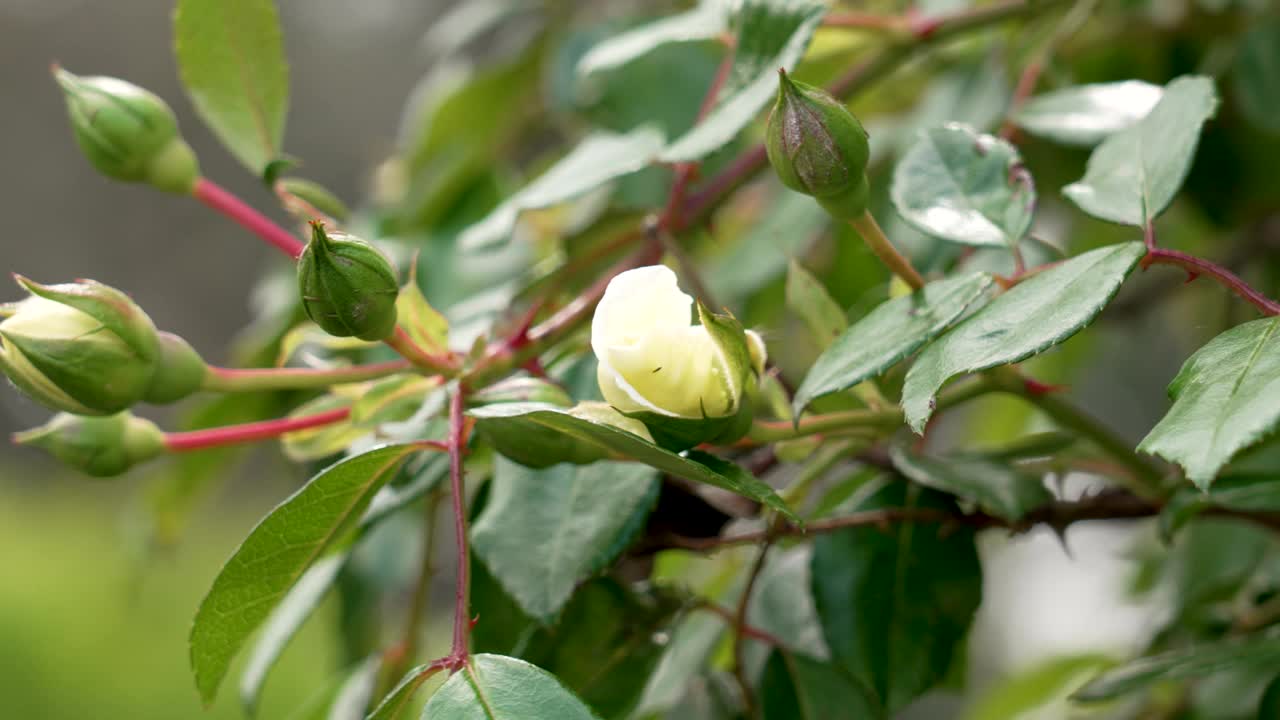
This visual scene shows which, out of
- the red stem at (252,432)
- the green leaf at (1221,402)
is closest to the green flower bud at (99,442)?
the red stem at (252,432)

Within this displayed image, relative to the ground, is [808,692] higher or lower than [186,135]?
lower

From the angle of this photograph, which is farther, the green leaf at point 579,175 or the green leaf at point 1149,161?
the green leaf at point 579,175

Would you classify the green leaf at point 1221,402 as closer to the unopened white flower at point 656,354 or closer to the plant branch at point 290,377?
the unopened white flower at point 656,354

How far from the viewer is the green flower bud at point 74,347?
345 millimetres

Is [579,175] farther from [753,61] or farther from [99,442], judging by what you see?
[99,442]

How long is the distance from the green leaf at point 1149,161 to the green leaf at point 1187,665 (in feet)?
0.57

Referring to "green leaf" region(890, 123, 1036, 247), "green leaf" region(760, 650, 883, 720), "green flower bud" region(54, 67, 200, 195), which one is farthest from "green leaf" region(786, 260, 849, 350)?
"green flower bud" region(54, 67, 200, 195)

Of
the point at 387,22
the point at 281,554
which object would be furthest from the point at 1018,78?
the point at 387,22

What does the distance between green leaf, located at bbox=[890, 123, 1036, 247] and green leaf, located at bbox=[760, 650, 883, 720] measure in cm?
18

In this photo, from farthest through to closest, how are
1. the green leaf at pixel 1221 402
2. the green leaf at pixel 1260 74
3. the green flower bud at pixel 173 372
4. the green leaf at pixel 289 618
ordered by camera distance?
1. the green leaf at pixel 1260 74
2. the green leaf at pixel 289 618
3. the green flower bud at pixel 173 372
4. the green leaf at pixel 1221 402

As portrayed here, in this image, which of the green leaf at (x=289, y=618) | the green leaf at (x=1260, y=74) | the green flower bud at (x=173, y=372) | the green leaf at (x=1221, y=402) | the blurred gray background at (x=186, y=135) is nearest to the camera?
the green leaf at (x=1221, y=402)

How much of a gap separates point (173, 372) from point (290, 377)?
1.5 inches

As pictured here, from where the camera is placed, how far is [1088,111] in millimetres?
499

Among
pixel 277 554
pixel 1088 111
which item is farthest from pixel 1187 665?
pixel 277 554
